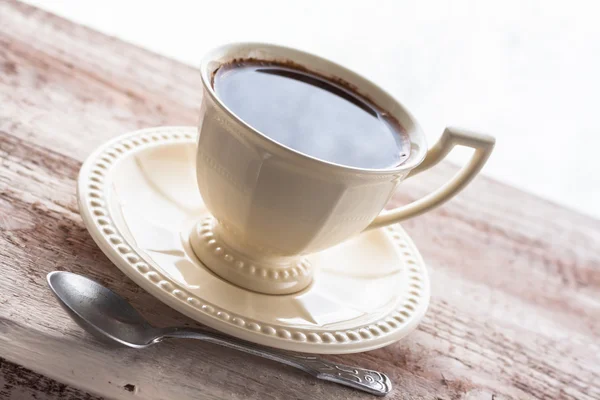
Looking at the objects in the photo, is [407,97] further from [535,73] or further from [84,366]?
[84,366]

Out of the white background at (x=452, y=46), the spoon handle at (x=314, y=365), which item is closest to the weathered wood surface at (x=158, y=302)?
the spoon handle at (x=314, y=365)

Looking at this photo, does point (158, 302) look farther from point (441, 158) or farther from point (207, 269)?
point (441, 158)

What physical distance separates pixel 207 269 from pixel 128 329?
0.41 feet

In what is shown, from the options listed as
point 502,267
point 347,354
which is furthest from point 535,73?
point 347,354

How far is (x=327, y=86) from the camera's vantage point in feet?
2.43

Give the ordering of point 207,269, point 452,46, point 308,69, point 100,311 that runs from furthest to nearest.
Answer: point 452,46
point 308,69
point 207,269
point 100,311

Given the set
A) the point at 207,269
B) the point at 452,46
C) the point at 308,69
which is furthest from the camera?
the point at 452,46

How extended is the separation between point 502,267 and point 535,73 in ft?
5.70

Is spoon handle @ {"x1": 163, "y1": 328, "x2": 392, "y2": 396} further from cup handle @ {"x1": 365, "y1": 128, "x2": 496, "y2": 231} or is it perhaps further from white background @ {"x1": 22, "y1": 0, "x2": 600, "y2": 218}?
white background @ {"x1": 22, "y1": 0, "x2": 600, "y2": 218}

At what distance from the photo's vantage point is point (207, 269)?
64cm

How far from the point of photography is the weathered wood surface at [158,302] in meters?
0.52

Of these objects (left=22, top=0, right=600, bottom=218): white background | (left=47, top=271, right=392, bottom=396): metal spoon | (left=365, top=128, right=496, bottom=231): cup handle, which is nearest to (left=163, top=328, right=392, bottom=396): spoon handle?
(left=47, top=271, right=392, bottom=396): metal spoon

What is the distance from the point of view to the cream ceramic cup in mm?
558

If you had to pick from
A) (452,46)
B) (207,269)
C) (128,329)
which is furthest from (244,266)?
(452,46)
